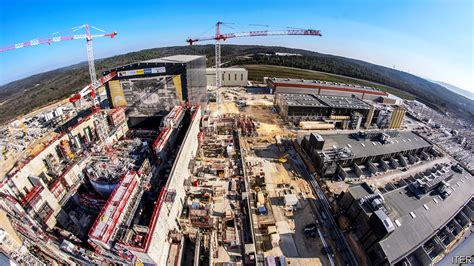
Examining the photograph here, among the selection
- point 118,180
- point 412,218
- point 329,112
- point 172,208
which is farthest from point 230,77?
point 412,218

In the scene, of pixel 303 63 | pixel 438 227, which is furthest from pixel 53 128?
pixel 303 63

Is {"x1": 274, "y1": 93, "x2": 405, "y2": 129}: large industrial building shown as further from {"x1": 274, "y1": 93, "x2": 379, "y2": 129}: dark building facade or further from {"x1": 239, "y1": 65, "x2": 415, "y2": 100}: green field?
{"x1": 239, "y1": 65, "x2": 415, "y2": 100}: green field

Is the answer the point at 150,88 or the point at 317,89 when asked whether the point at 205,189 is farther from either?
the point at 317,89

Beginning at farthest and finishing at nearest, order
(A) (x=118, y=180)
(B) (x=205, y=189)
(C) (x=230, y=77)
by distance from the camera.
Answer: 1. (C) (x=230, y=77)
2. (B) (x=205, y=189)
3. (A) (x=118, y=180)

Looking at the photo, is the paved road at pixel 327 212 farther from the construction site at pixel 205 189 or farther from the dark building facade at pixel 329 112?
the dark building facade at pixel 329 112

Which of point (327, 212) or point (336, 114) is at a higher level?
point (336, 114)
